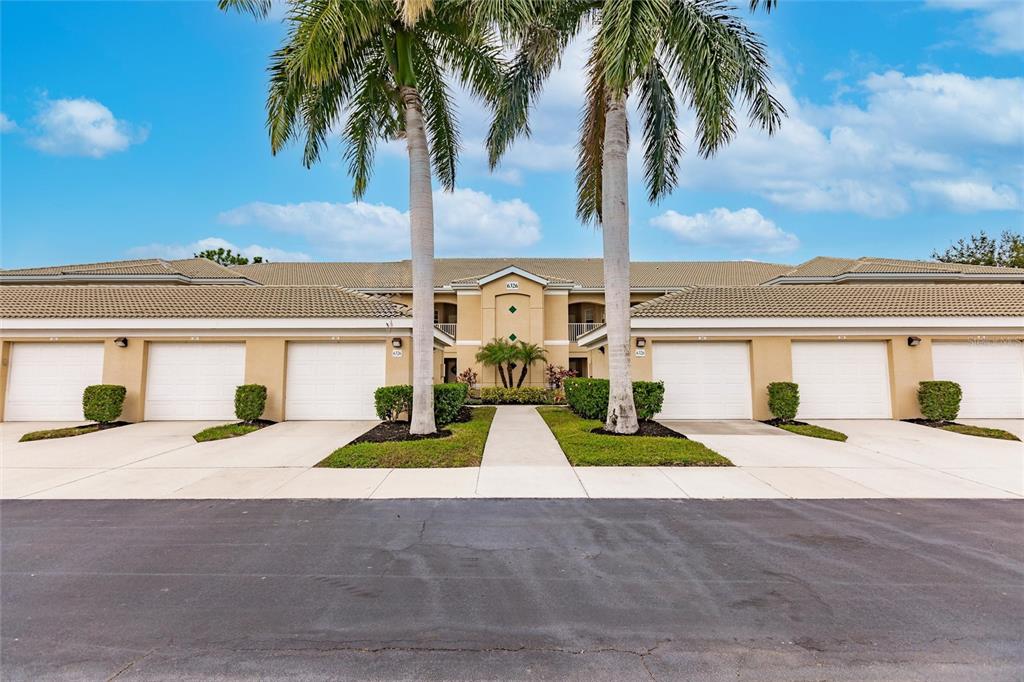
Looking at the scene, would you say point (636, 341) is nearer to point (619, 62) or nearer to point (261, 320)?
point (619, 62)

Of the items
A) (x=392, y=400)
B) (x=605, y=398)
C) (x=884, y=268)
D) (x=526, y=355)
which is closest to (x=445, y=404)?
(x=392, y=400)

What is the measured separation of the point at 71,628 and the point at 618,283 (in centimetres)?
942

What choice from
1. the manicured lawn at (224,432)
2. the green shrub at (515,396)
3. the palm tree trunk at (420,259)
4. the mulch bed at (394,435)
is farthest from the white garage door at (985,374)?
the manicured lawn at (224,432)

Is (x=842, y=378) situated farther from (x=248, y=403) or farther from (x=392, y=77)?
(x=248, y=403)

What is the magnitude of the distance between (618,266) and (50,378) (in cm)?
1601

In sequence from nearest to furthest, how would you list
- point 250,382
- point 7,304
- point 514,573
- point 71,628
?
point 71,628 < point 514,573 < point 250,382 < point 7,304

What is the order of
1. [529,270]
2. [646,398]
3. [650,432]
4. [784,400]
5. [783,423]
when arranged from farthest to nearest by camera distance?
1. [529,270]
2. [784,400]
3. [783,423]
4. [646,398]
5. [650,432]

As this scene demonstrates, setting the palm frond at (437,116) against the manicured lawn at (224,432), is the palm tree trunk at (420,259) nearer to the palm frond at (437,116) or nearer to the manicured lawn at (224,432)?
the palm frond at (437,116)

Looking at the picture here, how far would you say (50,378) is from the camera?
13.5 meters

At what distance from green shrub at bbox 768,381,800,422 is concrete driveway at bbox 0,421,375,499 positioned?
35.9 ft

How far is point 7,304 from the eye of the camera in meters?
14.4

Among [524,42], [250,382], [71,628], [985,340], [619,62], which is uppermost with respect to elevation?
[524,42]

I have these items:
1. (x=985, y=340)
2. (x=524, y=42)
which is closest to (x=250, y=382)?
(x=524, y=42)

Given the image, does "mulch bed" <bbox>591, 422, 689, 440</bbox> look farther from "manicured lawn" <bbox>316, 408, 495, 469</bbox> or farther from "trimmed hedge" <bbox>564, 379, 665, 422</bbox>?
"manicured lawn" <bbox>316, 408, 495, 469</bbox>
